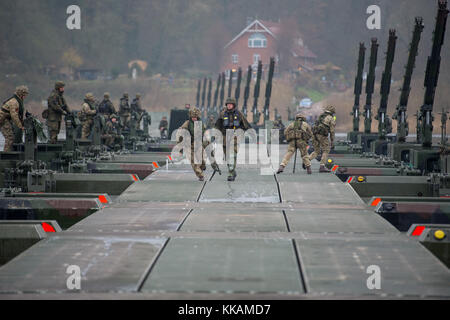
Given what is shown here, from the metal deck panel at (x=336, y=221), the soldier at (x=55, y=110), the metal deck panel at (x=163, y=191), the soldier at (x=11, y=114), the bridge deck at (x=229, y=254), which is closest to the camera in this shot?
the bridge deck at (x=229, y=254)

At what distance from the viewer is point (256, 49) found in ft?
391

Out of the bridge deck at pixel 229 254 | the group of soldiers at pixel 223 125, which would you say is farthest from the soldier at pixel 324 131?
the bridge deck at pixel 229 254

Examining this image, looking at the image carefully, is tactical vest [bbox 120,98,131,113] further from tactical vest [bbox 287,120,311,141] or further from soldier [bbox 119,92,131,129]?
tactical vest [bbox 287,120,311,141]

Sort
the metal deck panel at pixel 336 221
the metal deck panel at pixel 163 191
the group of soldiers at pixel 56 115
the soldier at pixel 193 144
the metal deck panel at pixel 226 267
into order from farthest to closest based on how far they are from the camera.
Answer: the group of soldiers at pixel 56 115 < the soldier at pixel 193 144 < the metal deck panel at pixel 163 191 < the metal deck panel at pixel 336 221 < the metal deck panel at pixel 226 267

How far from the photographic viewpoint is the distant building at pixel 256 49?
118m

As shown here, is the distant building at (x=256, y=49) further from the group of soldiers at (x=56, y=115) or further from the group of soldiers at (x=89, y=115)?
the group of soldiers at (x=89, y=115)

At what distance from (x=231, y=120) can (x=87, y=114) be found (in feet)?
33.2

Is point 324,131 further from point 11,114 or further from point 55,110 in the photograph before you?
point 11,114

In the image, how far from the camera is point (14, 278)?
347 inches

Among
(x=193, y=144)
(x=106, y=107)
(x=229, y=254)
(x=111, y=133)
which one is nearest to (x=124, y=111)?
(x=111, y=133)

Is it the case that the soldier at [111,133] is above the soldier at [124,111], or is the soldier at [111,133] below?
below

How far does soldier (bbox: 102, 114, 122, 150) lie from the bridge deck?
1270 centimetres

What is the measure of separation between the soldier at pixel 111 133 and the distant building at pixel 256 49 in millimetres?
88669

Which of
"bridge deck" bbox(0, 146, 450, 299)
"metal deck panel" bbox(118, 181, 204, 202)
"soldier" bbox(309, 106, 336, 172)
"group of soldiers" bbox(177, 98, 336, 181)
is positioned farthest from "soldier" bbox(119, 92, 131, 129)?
"bridge deck" bbox(0, 146, 450, 299)
